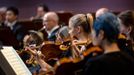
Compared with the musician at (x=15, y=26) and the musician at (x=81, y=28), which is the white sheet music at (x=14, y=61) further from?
the musician at (x=15, y=26)

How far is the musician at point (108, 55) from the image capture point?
2846 mm

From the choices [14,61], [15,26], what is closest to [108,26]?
[14,61]

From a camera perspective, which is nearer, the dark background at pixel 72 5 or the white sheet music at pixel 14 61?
the white sheet music at pixel 14 61

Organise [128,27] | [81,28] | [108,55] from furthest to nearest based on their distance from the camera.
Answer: [128,27] < [81,28] < [108,55]

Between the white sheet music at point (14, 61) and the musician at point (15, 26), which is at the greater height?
the white sheet music at point (14, 61)

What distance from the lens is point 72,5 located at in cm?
1223

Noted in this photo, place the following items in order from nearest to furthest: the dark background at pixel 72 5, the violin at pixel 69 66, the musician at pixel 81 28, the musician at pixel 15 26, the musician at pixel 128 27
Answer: the violin at pixel 69 66, the musician at pixel 81 28, the musician at pixel 128 27, the musician at pixel 15 26, the dark background at pixel 72 5

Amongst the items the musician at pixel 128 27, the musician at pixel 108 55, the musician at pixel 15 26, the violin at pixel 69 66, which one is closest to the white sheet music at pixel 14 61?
the violin at pixel 69 66

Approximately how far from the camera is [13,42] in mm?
7008

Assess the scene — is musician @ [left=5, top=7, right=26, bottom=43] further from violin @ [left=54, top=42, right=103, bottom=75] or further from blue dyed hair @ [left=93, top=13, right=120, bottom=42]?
blue dyed hair @ [left=93, top=13, right=120, bottom=42]

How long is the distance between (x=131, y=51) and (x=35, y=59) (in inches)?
33.8

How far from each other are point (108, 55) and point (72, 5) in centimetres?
942

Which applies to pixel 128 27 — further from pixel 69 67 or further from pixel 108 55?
pixel 108 55

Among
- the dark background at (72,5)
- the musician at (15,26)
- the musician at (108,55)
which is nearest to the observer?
the musician at (108,55)
